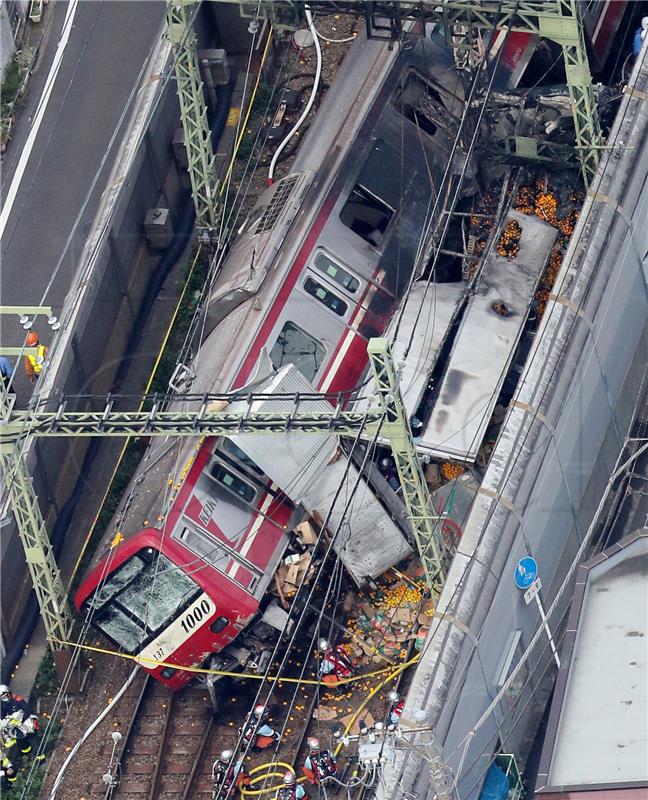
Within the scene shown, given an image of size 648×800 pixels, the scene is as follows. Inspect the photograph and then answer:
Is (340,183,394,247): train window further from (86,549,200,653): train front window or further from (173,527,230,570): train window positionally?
(86,549,200,653): train front window

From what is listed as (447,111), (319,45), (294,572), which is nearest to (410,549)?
(294,572)

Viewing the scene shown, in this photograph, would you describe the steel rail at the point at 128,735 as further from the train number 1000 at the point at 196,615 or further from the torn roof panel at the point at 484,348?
the torn roof panel at the point at 484,348

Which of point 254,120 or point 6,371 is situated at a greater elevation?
point 254,120

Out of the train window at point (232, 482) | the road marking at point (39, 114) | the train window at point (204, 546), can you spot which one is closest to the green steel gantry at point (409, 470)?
the train window at point (232, 482)

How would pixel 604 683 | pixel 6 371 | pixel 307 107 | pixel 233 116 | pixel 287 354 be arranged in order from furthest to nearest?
pixel 233 116, pixel 307 107, pixel 6 371, pixel 287 354, pixel 604 683

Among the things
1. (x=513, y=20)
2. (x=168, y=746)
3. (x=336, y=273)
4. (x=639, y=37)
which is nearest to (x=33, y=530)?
(x=168, y=746)

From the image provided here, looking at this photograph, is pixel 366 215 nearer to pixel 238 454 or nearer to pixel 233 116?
pixel 238 454

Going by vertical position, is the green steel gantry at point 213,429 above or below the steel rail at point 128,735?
above
